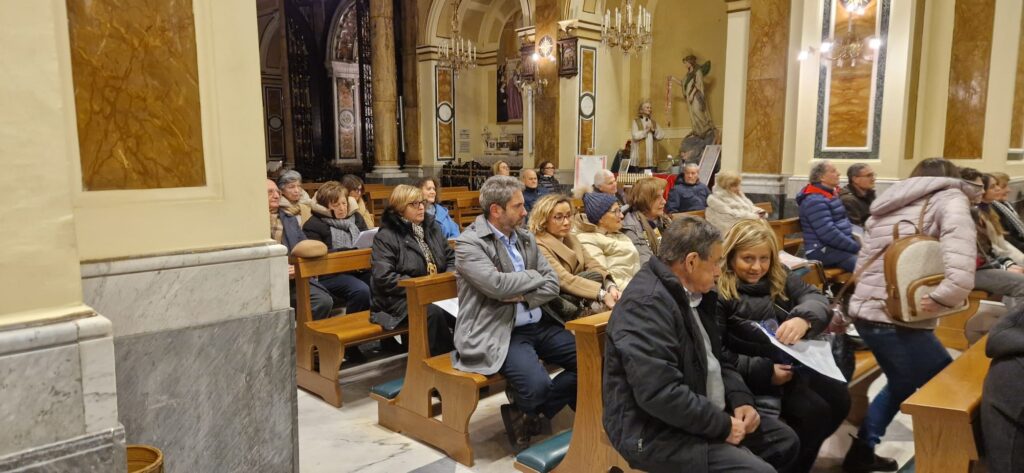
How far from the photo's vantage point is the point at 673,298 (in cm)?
225

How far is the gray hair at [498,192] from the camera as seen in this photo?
11.4 ft

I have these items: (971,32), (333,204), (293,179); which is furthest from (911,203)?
(971,32)

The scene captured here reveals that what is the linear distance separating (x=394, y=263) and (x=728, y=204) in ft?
11.3

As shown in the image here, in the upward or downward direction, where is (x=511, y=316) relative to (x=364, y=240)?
downward

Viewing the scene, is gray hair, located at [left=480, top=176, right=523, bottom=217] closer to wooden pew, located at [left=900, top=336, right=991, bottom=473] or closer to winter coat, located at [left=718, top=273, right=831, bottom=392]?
winter coat, located at [left=718, top=273, right=831, bottom=392]

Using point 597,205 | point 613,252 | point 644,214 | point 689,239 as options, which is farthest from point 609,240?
point 689,239

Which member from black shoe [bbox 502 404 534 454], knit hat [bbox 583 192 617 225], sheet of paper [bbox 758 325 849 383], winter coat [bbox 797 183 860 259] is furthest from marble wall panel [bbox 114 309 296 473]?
winter coat [bbox 797 183 860 259]

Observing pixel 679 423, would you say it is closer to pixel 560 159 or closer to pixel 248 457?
pixel 248 457

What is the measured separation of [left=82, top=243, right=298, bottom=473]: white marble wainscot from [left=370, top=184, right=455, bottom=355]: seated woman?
5.10 ft

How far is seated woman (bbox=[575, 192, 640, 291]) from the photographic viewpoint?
423 centimetres

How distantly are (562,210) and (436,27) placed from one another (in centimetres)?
1169

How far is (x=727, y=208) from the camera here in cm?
629

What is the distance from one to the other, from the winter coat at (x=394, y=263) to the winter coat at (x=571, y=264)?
949 millimetres

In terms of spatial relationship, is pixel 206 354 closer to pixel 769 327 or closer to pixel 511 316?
pixel 511 316
